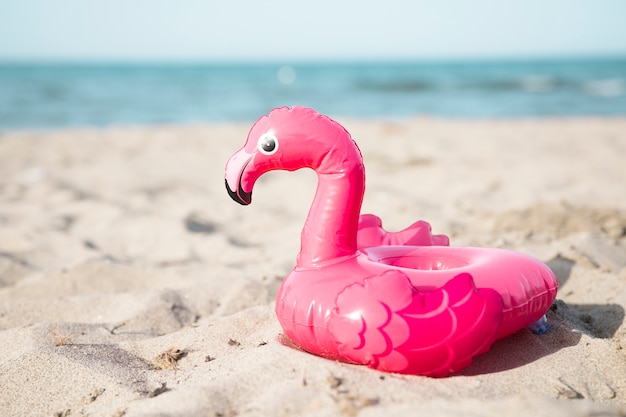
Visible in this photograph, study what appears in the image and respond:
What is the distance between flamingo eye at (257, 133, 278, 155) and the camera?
2.24 m

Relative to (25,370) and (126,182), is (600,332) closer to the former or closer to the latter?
(25,370)

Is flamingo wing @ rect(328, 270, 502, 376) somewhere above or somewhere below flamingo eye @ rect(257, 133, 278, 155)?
below

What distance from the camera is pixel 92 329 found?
2947 millimetres

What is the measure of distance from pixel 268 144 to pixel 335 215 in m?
0.36

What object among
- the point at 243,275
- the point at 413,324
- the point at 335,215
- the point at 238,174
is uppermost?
the point at 238,174

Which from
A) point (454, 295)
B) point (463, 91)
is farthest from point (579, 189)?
point (463, 91)

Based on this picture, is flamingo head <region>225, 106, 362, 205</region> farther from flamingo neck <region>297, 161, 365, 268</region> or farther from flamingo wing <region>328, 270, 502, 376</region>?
flamingo wing <region>328, 270, 502, 376</region>

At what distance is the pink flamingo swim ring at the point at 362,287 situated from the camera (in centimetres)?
201

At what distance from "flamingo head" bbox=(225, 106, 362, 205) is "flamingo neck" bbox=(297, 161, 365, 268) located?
0.12 feet

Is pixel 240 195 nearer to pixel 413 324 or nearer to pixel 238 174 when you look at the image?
pixel 238 174

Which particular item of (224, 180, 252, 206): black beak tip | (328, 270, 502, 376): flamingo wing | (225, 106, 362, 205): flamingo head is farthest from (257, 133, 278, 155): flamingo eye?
(328, 270, 502, 376): flamingo wing

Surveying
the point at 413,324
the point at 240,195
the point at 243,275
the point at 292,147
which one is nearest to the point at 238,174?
the point at 240,195

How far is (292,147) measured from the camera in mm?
2238

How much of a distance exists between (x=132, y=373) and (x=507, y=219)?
287 cm
